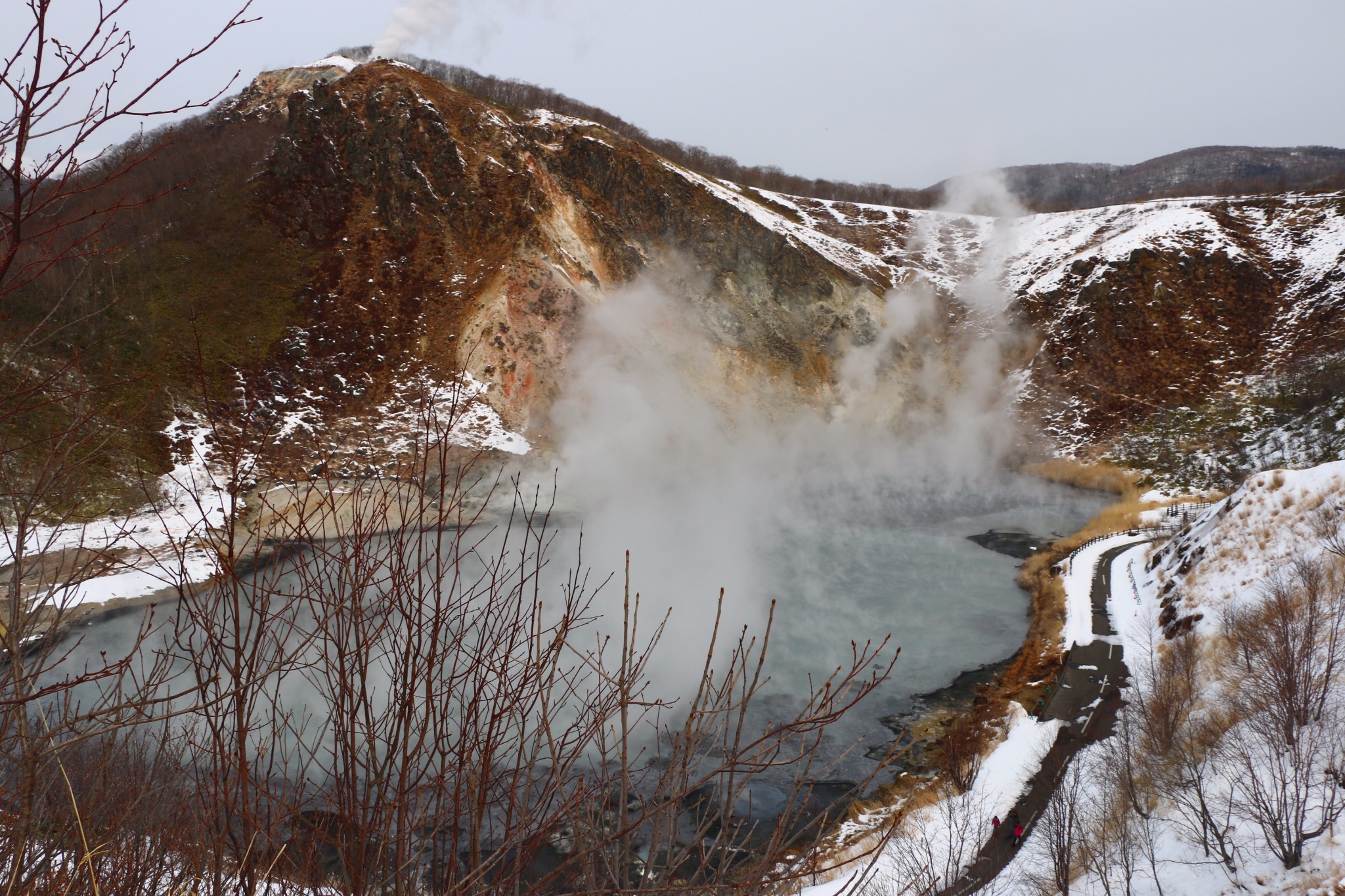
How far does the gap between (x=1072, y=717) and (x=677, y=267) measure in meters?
33.4

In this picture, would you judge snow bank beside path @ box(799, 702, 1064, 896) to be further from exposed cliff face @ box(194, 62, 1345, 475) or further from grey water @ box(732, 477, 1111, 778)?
exposed cliff face @ box(194, 62, 1345, 475)

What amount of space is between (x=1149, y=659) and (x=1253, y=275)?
45.5 meters

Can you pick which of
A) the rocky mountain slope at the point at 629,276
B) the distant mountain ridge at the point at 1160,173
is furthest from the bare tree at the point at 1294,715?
the distant mountain ridge at the point at 1160,173

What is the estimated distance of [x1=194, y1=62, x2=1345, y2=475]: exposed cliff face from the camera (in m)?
33.3

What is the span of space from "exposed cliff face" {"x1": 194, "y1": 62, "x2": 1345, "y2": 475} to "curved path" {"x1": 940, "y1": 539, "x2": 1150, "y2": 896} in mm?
22929

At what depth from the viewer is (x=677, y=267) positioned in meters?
42.2

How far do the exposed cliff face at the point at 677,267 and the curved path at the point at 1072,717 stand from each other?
75.2ft

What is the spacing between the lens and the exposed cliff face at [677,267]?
3328 centimetres

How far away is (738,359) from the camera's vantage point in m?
40.5

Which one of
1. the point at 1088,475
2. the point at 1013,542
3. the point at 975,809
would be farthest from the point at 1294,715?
the point at 1088,475

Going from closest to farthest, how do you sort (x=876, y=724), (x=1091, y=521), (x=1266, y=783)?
(x=1266, y=783) < (x=876, y=724) < (x=1091, y=521)

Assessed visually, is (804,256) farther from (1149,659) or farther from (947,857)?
(947,857)

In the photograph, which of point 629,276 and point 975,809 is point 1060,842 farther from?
point 629,276

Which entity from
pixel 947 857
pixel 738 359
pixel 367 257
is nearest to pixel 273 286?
pixel 367 257
